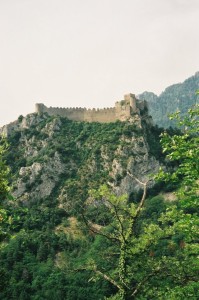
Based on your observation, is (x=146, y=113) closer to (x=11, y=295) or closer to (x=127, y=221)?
(x=11, y=295)

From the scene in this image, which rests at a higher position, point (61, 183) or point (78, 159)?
point (78, 159)

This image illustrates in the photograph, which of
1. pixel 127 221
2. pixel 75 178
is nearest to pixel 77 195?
pixel 75 178

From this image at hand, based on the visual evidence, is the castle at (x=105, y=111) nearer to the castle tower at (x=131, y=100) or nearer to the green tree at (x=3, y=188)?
the castle tower at (x=131, y=100)

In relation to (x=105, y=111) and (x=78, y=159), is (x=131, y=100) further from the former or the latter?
(x=78, y=159)

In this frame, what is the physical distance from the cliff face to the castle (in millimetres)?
1873

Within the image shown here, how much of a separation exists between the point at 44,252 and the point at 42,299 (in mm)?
14976

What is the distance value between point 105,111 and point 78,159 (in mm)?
15527

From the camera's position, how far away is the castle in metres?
109

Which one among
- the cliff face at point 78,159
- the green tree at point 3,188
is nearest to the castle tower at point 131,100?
the cliff face at point 78,159

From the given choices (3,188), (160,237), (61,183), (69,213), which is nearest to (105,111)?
(61,183)

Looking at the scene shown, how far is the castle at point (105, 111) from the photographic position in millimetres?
109188

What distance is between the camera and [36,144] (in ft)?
373

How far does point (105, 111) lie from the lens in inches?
4532

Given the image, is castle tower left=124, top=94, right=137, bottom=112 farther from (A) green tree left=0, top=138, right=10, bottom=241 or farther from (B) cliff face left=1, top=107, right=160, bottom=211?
(A) green tree left=0, top=138, right=10, bottom=241
